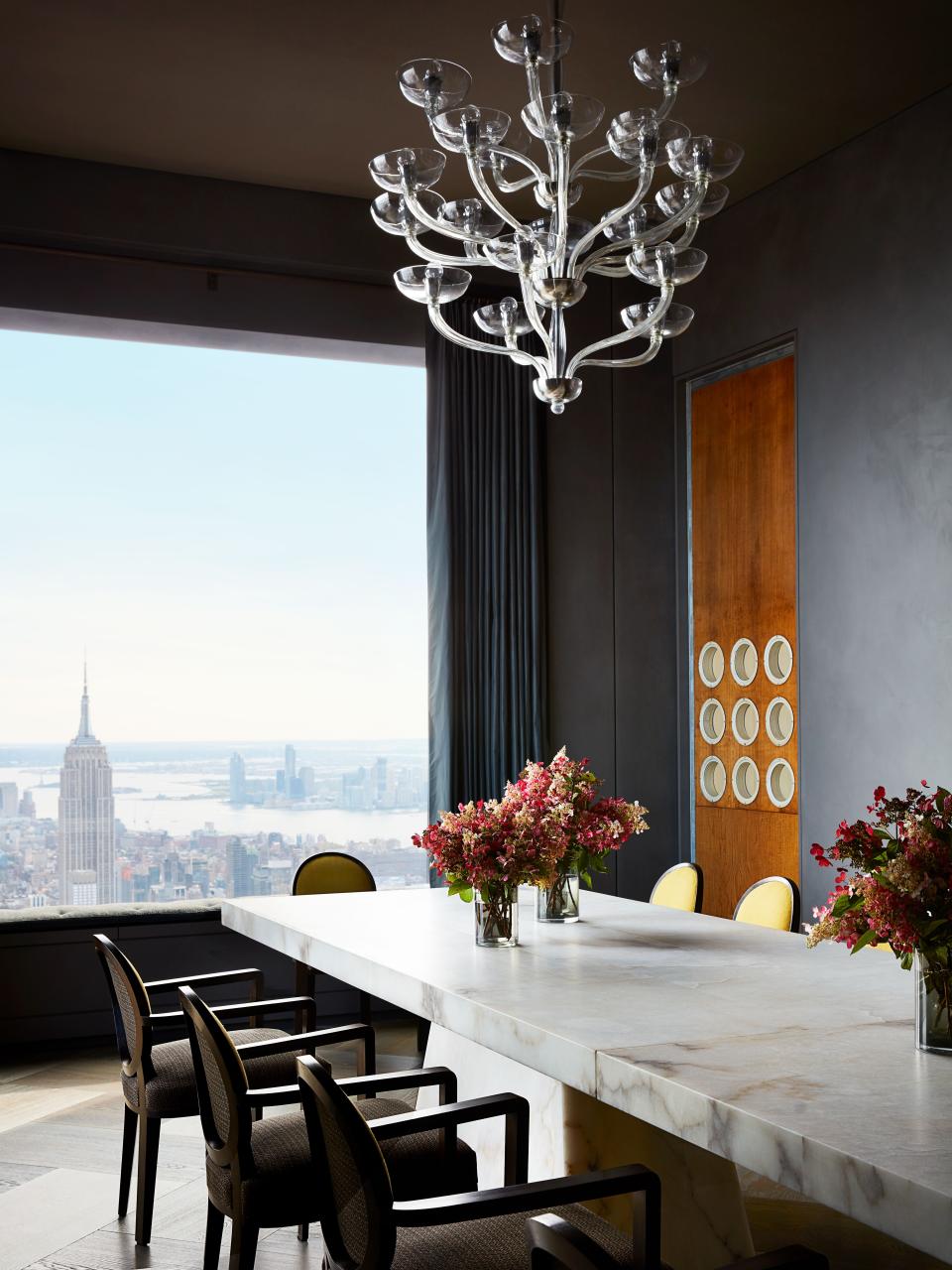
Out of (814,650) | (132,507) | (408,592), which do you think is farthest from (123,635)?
(814,650)

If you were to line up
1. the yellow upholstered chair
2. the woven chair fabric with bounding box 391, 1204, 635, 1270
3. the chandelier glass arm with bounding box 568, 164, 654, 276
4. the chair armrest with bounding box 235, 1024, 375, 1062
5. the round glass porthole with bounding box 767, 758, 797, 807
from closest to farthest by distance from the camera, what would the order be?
the woven chair fabric with bounding box 391, 1204, 635, 1270 → the chair armrest with bounding box 235, 1024, 375, 1062 → the chandelier glass arm with bounding box 568, 164, 654, 276 → the yellow upholstered chair → the round glass porthole with bounding box 767, 758, 797, 807

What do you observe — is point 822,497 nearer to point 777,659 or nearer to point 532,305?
point 777,659

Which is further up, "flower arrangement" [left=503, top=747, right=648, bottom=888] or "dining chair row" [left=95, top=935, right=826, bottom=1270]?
"flower arrangement" [left=503, top=747, right=648, bottom=888]

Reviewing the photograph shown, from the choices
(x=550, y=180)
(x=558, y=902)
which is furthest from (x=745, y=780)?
(x=550, y=180)

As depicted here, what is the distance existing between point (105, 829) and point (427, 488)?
2.12 m

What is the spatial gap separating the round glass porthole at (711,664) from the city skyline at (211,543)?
1.37 meters

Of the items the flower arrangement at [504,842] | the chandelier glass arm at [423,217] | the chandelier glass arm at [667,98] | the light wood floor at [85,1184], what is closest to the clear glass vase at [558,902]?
the flower arrangement at [504,842]

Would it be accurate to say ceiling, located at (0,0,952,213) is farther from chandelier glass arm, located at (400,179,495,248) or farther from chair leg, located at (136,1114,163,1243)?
chair leg, located at (136,1114,163,1243)

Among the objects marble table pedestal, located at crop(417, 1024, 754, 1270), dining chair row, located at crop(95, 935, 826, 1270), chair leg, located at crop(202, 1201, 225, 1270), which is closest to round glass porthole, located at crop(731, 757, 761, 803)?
dining chair row, located at crop(95, 935, 826, 1270)

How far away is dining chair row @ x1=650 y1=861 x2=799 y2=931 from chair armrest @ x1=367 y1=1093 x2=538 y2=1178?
4.87 ft

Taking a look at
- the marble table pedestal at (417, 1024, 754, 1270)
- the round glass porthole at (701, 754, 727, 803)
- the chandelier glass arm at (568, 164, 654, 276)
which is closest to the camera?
the marble table pedestal at (417, 1024, 754, 1270)

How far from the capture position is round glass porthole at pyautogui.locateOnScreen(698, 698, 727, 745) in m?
6.21

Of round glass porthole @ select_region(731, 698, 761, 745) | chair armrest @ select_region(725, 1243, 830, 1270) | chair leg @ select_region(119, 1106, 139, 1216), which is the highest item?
round glass porthole @ select_region(731, 698, 761, 745)

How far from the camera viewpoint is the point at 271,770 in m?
5.97
